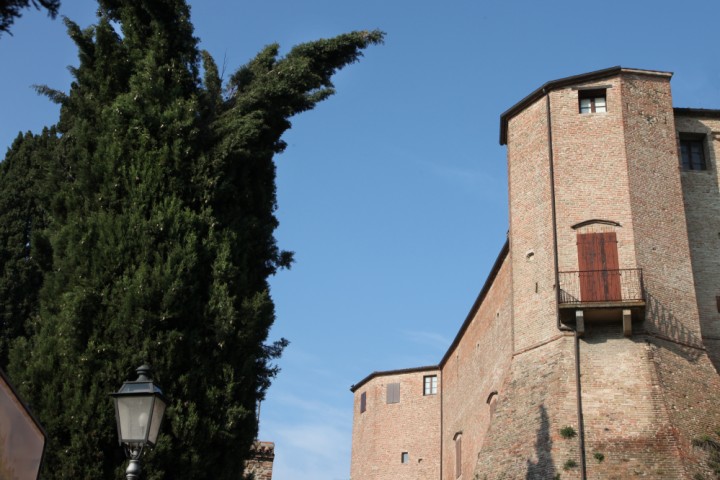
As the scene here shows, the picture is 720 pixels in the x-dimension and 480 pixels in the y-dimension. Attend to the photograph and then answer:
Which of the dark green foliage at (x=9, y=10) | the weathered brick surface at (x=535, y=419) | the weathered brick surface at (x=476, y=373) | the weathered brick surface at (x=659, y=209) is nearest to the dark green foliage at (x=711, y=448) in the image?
the weathered brick surface at (x=659, y=209)

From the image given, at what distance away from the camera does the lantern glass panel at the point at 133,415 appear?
29.4ft

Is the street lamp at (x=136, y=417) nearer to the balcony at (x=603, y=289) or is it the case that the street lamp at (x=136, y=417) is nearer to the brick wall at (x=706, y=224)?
the balcony at (x=603, y=289)

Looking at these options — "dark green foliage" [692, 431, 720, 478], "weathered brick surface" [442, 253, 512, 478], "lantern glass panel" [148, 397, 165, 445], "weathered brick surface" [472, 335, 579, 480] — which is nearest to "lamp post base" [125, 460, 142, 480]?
"lantern glass panel" [148, 397, 165, 445]

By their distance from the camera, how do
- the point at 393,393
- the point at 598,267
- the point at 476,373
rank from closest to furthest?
1. the point at 598,267
2. the point at 476,373
3. the point at 393,393

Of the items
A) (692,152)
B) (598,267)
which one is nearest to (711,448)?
(598,267)

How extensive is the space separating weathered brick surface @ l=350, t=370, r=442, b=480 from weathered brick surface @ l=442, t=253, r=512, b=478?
1121 millimetres

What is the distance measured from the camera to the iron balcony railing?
2155cm

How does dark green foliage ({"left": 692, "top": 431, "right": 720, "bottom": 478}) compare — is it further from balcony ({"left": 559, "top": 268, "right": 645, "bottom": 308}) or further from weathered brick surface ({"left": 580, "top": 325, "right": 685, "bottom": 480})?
balcony ({"left": 559, "top": 268, "right": 645, "bottom": 308})

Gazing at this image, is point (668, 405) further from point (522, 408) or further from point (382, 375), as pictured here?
point (382, 375)

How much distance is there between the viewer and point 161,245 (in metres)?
14.3

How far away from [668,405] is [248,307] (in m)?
10.9

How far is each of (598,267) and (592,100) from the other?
5.04 meters

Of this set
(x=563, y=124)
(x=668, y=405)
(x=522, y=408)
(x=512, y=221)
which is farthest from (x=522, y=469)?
(x=563, y=124)

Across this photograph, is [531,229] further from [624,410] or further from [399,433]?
[399,433]
